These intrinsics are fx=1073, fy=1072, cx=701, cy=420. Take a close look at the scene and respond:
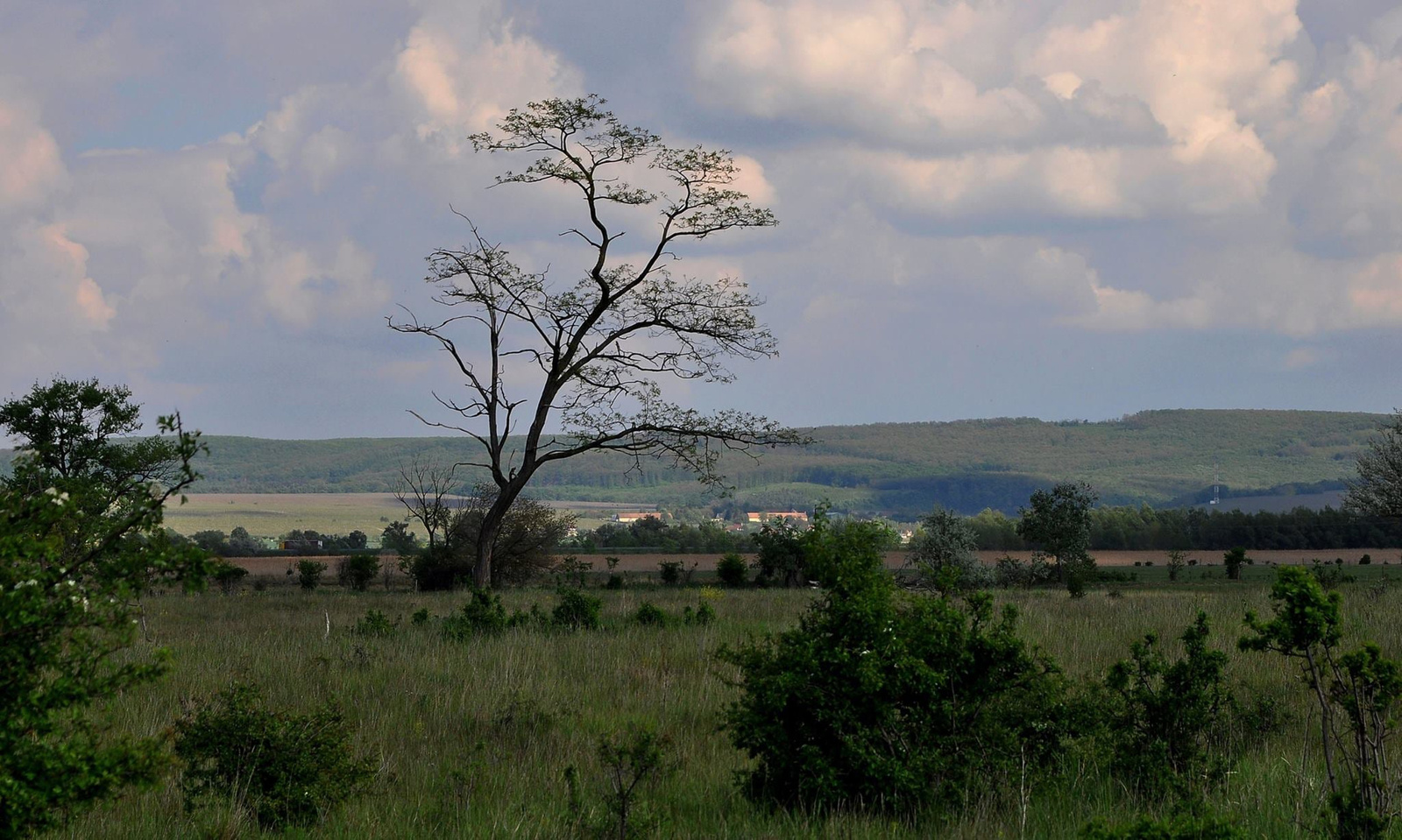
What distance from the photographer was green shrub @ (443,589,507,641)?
44.2 ft

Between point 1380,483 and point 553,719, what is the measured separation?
41225 mm

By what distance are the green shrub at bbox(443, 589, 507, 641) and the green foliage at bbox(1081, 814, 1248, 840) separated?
33.8 ft

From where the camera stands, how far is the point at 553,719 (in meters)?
7.67

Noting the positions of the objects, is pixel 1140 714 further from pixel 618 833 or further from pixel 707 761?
pixel 618 833

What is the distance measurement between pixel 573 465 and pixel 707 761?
631 ft

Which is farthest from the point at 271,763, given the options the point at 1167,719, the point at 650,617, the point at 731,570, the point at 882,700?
the point at 731,570

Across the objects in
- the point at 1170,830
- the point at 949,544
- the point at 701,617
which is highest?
the point at 1170,830

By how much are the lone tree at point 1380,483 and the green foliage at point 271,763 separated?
41093mm

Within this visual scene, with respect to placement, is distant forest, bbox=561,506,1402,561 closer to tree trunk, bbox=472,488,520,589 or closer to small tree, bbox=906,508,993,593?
small tree, bbox=906,508,993,593

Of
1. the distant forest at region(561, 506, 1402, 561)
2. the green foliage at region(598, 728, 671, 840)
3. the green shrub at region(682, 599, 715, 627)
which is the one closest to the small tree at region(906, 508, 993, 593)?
the green shrub at region(682, 599, 715, 627)

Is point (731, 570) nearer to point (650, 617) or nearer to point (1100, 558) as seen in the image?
point (650, 617)

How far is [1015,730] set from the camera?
18.7 ft

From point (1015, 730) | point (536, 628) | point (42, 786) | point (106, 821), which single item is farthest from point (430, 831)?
point (536, 628)

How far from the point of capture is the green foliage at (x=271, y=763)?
551 cm
